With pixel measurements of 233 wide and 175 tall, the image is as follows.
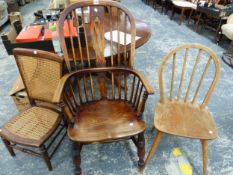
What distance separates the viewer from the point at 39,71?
1376 mm

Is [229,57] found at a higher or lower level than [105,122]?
lower

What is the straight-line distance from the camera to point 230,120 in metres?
1.81

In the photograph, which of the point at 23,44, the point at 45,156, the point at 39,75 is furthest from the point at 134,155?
the point at 23,44

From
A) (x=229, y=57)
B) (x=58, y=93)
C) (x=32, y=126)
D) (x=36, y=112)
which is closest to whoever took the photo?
(x=58, y=93)

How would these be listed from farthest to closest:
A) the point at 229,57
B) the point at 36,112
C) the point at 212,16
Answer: the point at 212,16
the point at 229,57
the point at 36,112

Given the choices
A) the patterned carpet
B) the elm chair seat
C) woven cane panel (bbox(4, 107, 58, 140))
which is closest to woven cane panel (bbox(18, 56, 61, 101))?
woven cane panel (bbox(4, 107, 58, 140))

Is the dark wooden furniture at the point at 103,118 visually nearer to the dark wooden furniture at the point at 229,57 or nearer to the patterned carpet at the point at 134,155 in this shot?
the patterned carpet at the point at 134,155

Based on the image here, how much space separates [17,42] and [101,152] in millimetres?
1110

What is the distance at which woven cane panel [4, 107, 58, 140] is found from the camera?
1301mm

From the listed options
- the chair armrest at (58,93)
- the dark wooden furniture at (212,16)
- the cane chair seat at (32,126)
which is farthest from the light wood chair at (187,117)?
Answer: the dark wooden furniture at (212,16)

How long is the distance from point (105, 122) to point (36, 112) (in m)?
0.63

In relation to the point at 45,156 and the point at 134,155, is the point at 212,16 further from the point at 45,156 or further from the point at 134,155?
the point at 45,156

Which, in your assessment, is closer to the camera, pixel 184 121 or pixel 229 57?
pixel 184 121

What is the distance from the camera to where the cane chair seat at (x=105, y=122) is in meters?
1.12
